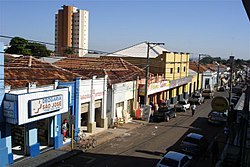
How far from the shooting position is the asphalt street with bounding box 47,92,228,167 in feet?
60.4

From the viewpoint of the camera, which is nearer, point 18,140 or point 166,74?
point 18,140

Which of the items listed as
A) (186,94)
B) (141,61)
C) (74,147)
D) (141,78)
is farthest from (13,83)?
(186,94)

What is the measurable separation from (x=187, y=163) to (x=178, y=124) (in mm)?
13736

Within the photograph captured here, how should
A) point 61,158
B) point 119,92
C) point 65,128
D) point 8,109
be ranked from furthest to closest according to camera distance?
1. point 119,92
2. point 65,128
3. point 61,158
4. point 8,109

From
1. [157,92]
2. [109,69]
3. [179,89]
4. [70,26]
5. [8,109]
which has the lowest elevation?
[179,89]

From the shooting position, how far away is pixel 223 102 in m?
15.3

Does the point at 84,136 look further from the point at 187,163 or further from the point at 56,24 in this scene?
the point at 56,24

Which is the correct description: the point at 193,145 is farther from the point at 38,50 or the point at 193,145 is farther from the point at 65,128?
the point at 38,50

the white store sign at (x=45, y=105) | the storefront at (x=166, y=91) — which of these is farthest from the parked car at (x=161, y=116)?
the white store sign at (x=45, y=105)

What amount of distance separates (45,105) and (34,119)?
42.7 inches

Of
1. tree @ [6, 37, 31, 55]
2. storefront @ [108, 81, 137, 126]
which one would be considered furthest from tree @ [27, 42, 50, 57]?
storefront @ [108, 81, 137, 126]

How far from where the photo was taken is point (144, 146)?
21.9 meters

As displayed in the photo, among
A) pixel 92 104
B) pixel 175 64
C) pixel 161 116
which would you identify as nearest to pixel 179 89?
pixel 175 64

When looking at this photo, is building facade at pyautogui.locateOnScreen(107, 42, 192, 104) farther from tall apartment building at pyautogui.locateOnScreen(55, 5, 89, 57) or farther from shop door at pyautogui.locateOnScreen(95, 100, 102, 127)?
tall apartment building at pyautogui.locateOnScreen(55, 5, 89, 57)
